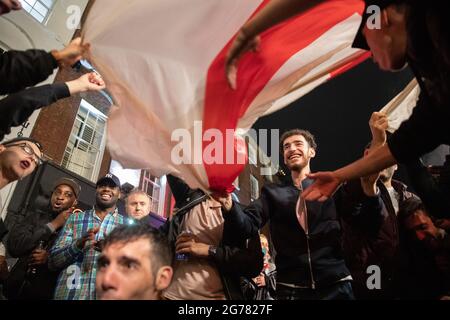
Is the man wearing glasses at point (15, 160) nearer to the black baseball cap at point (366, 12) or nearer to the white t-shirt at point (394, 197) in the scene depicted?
the black baseball cap at point (366, 12)

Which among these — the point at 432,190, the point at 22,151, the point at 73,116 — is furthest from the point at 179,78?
the point at 73,116

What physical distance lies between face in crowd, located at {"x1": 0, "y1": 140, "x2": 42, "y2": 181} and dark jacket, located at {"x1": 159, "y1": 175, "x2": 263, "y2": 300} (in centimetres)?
140

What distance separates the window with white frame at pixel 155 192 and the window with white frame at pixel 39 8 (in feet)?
19.5

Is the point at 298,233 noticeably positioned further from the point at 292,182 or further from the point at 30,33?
the point at 30,33

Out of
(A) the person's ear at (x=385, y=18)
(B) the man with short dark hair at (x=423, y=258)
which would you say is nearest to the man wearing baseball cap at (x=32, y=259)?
(B) the man with short dark hair at (x=423, y=258)

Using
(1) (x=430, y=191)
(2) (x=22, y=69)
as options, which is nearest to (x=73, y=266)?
(2) (x=22, y=69)

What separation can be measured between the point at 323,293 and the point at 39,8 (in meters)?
9.47

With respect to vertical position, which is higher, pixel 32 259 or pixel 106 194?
pixel 106 194

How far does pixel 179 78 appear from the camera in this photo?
237 centimetres

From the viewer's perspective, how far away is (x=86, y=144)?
1044 cm

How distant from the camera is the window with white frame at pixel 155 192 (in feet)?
41.1

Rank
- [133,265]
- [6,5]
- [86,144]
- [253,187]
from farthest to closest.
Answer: [253,187] < [86,144] < [6,5] < [133,265]
